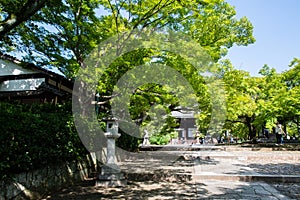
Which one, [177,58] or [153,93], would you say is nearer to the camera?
[177,58]

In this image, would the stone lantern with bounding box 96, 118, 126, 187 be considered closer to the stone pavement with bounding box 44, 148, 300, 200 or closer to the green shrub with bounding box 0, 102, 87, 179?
the stone pavement with bounding box 44, 148, 300, 200

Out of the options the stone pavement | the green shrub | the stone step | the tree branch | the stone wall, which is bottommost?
the stone pavement

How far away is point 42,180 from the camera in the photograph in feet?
16.8

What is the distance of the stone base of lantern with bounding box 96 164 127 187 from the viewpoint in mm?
6285

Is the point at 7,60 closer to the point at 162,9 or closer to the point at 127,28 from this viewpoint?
the point at 127,28

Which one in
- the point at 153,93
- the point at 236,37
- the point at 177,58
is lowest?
the point at 153,93

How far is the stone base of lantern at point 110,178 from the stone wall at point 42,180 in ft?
2.91

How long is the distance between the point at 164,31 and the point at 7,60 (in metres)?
8.74

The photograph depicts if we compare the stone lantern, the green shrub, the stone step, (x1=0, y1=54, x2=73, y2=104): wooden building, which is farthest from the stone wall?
(x1=0, y1=54, x2=73, y2=104): wooden building

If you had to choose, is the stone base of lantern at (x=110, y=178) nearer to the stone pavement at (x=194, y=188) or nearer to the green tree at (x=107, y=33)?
the stone pavement at (x=194, y=188)

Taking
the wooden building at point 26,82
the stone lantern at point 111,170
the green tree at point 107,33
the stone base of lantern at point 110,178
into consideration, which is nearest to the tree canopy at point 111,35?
the green tree at point 107,33

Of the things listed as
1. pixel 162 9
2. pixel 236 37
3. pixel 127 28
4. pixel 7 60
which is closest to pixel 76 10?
pixel 127 28

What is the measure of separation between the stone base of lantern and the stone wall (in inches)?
34.9

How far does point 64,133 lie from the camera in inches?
233
